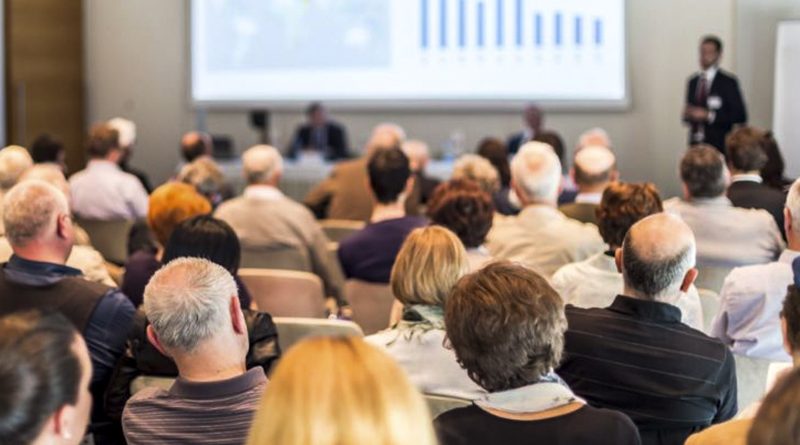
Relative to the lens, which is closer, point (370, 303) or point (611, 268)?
point (611, 268)

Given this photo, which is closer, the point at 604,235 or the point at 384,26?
the point at 604,235

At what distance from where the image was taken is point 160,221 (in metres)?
4.93

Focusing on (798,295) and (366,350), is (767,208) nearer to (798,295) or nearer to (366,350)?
(798,295)

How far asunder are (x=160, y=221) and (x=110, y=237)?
2428 mm

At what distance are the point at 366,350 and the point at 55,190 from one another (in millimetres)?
2782

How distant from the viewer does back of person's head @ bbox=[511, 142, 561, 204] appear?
217 inches

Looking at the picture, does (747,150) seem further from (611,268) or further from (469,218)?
(611,268)

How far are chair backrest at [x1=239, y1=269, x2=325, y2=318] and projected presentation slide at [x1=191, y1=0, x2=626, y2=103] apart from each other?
6.43 meters

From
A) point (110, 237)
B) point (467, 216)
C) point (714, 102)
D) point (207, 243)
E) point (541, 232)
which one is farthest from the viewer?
point (714, 102)

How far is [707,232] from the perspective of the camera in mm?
5336

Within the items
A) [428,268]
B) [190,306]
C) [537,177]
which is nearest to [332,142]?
[537,177]

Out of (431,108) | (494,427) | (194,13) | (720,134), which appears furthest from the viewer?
(194,13)

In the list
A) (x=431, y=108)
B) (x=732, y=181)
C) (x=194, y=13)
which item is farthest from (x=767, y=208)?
(x=194, y=13)

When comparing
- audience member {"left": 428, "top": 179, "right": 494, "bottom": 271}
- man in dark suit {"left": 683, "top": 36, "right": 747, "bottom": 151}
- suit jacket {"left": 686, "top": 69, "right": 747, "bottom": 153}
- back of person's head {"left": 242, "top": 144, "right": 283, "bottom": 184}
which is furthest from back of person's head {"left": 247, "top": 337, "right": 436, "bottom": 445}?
suit jacket {"left": 686, "top": 69, "right": 747, "bottom": 153}
